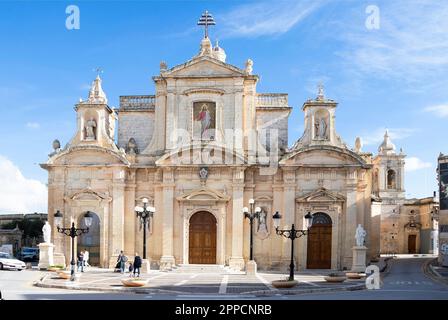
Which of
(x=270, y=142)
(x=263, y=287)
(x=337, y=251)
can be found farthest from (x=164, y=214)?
(x=263, y=287)

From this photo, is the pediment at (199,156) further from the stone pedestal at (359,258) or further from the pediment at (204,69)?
the stone pedestal at (359,258)

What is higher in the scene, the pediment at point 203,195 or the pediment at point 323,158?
the pediment at point 323,158

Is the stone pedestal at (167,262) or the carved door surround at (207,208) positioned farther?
the carved door surround at (207,208)

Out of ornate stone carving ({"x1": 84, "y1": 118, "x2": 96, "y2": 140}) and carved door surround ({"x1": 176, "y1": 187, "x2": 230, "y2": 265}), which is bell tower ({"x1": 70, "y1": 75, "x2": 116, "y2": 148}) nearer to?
ornate stone carving ({"x1": 84, "y1": 118, "x2": 96, "y2": 140})

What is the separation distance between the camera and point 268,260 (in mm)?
38938

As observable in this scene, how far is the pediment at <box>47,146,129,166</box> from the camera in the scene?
129ft

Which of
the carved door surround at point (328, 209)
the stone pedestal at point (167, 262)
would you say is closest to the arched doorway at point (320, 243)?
the carved door surround at point (328, 209)

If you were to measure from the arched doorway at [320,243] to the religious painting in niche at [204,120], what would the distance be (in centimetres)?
863

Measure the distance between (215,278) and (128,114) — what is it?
14.7 metres

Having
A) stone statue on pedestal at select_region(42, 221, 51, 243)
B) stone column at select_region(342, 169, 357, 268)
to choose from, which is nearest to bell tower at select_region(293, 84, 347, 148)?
stone column at select_region(342, 169, 357, 268)

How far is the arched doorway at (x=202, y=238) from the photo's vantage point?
39.1m

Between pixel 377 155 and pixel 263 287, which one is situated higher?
pixel 377 155
